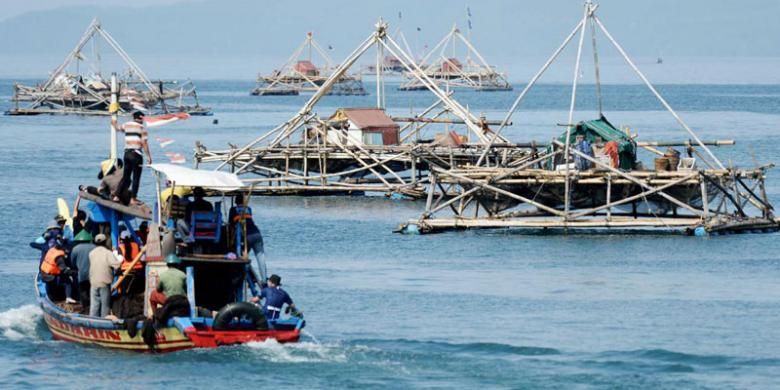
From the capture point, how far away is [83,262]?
33.9m

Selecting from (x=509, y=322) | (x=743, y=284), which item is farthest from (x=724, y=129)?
(x=509, y=322)

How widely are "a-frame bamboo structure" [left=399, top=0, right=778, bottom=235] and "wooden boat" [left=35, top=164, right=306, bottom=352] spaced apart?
61.0ft

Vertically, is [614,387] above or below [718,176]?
below

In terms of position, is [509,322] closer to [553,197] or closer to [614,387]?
[614,387]

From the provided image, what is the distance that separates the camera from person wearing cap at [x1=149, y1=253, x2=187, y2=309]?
31.5 metres

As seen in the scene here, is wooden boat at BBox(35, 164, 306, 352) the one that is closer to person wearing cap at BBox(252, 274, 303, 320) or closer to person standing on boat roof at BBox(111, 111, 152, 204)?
person wearing cap at BBox(252, 274, 303, 320)

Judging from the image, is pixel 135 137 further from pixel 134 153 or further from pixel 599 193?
pixel 599 193

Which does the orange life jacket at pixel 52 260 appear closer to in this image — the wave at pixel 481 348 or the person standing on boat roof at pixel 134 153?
the person standing on boat roof at pixel 134 153

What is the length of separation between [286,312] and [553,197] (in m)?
22.7

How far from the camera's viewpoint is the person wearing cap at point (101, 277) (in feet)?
107

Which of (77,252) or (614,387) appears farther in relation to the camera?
(77,252)

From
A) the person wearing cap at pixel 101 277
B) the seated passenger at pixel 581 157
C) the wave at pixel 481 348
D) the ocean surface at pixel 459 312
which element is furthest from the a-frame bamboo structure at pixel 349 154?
the person wearing cap at pixel 101 277

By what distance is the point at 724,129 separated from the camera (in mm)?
117062

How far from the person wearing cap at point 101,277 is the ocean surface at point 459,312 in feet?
3.50
